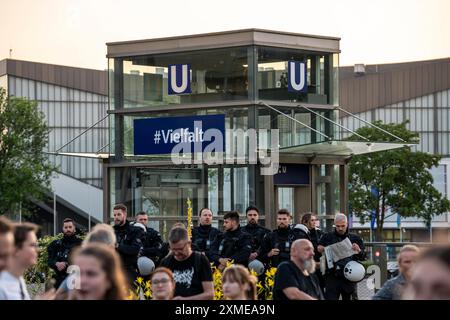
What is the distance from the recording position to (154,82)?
118 ft

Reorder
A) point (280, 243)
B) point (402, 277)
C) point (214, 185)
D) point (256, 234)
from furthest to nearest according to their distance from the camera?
point (214, 185) → point (256, 234) → point (280, 243) → point (402, 277)

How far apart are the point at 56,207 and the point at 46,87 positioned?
1098 centimetres

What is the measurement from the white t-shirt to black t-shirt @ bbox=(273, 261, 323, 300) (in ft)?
12.2

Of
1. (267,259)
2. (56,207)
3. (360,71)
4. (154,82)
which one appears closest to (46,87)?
(56,207)

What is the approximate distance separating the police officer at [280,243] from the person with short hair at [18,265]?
43.2ft

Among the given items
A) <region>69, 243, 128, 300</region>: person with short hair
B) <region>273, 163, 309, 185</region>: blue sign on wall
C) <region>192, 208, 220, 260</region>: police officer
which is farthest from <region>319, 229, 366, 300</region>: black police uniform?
<region>69, 243, 128, 300</region>: person with short hair

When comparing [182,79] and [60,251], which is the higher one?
[182,79]

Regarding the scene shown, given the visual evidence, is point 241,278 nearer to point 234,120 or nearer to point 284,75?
point 234,120

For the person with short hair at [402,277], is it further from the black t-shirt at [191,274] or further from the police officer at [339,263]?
the police officer at [339,263]

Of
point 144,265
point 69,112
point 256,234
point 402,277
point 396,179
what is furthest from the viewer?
point 69,112

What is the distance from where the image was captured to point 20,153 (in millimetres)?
76625

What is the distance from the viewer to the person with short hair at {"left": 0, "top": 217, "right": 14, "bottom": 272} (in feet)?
29.4

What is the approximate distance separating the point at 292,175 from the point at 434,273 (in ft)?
93.4

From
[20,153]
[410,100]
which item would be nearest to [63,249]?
[20,153]
